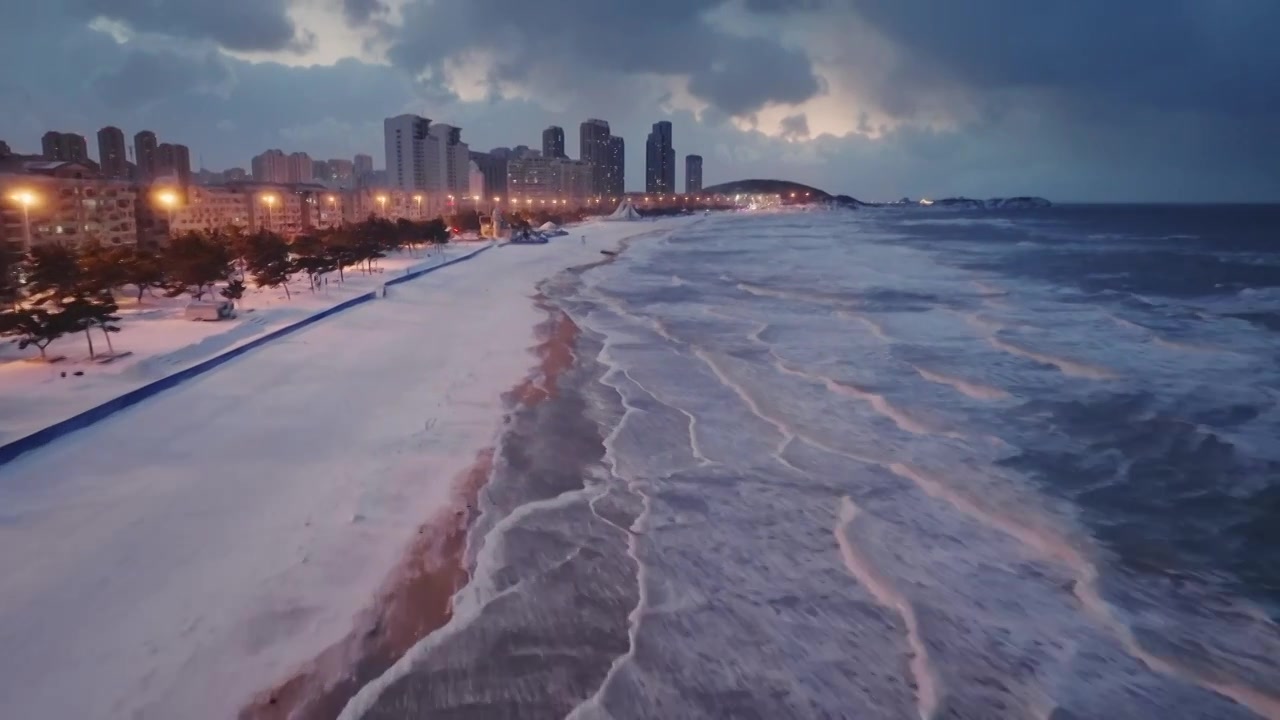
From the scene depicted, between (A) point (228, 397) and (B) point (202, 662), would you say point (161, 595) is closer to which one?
(B) point (202, 662)

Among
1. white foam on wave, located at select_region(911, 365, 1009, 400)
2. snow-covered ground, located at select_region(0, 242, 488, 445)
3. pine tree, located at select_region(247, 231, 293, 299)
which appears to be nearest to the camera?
snow-covered ground, located at select_region(0, 242, 488, 445)

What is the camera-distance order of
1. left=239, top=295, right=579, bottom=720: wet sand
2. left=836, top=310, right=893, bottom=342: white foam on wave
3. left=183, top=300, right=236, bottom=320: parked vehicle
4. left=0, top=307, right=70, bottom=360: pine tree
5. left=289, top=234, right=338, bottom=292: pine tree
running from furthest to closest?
left=289, top=234, right=338, bottom=292: pine tree, left=836, top=310, right=893, bottom=342: white foam on wave, left=183, top=300, right=236, bottom=320: parked vehicle, left=0, top=307, right=70, bottom=360: pine tree, left=239, top=295, right=579, bottom=720: wet sand

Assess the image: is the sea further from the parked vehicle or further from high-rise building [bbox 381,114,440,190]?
high-rise building [bbox 381,114,440,190]

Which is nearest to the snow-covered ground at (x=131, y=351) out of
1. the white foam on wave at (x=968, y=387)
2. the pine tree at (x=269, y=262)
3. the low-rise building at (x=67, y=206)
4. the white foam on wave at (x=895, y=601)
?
the pine tree at (x=269, y=262)

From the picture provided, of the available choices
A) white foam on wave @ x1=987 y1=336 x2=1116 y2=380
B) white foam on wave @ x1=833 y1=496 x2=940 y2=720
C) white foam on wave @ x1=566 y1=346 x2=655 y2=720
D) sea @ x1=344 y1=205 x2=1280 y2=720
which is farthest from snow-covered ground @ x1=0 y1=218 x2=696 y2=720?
white foam on wave @ x1=987 y1=336 x2=1116 y2=380

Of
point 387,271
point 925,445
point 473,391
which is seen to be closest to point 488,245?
point 387,271

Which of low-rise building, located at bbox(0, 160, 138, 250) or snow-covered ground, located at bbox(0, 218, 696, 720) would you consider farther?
low-rise building, located at bbox(0, 160, 138, 250)

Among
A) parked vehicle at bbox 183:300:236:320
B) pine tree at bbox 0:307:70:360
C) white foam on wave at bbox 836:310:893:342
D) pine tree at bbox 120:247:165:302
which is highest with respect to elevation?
pine tree at bbox 120:247:165:302
